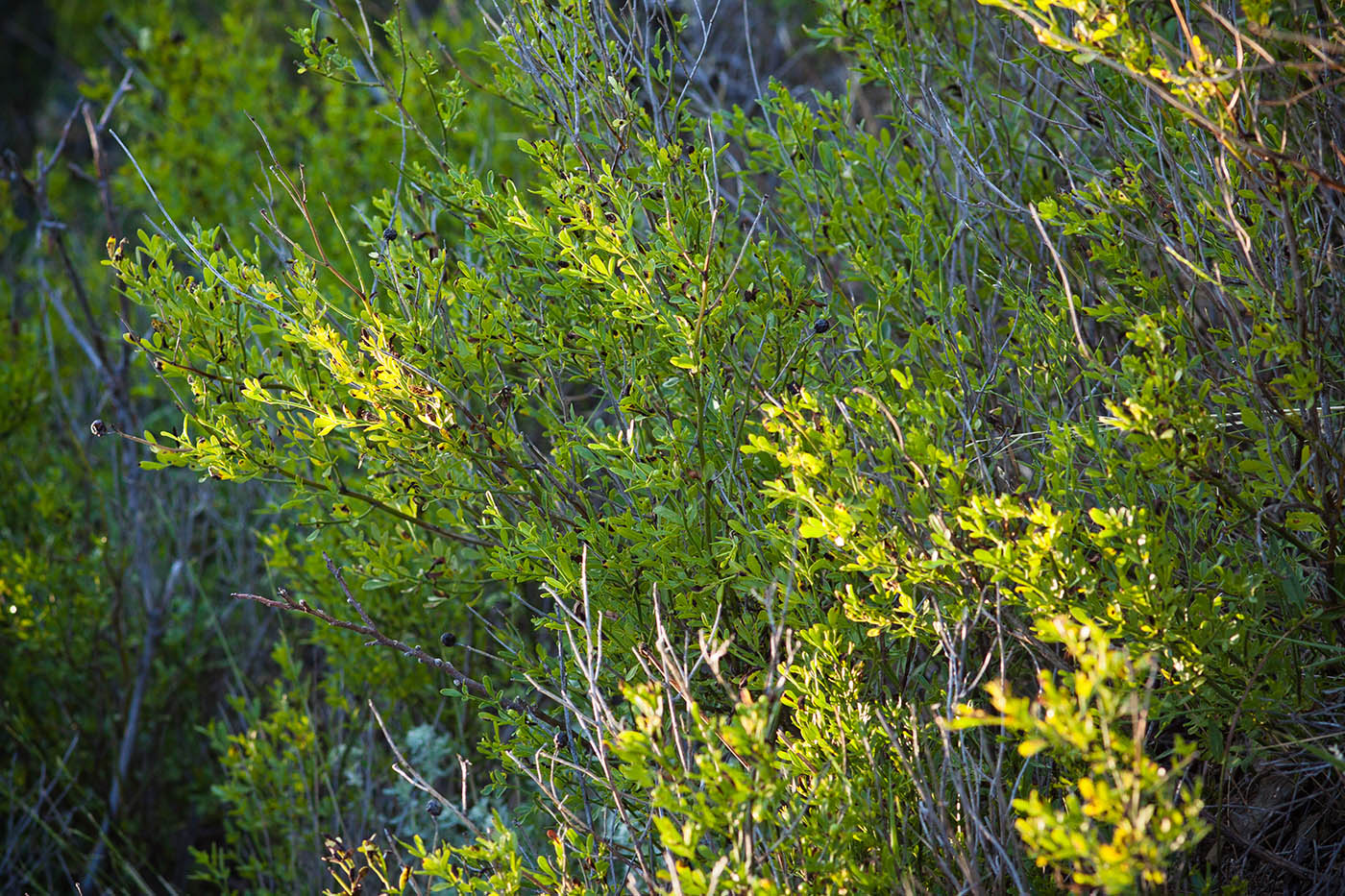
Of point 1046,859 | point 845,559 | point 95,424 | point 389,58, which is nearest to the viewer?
point 1046,859

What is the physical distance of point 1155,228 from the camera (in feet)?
5.57

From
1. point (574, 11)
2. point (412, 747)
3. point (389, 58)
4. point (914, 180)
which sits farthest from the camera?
point (389, 58)

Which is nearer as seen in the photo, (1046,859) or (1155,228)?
(1046,859)

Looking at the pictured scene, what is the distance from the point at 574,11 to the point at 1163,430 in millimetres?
1273

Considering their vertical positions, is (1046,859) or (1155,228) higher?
(1155,228)

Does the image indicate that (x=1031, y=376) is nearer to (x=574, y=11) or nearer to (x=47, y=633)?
(x=574, y=11)

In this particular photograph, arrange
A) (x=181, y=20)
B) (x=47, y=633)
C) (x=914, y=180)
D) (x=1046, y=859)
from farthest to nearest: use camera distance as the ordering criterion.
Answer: (x=181, y=20) < (x=47, y=633) < (x=914, y=180) < (x=1046, y=859)

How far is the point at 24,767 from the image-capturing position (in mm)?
2965

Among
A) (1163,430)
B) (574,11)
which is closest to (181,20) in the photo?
(574,11)

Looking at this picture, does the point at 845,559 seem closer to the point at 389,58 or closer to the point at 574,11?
the point at 574,11

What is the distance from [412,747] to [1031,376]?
173 centimetres

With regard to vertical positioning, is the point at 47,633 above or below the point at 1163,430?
below

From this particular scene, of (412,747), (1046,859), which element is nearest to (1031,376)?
(1046,859)

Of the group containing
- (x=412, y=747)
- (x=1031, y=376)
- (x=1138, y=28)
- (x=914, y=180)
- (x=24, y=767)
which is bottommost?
(x=24, y=767)
